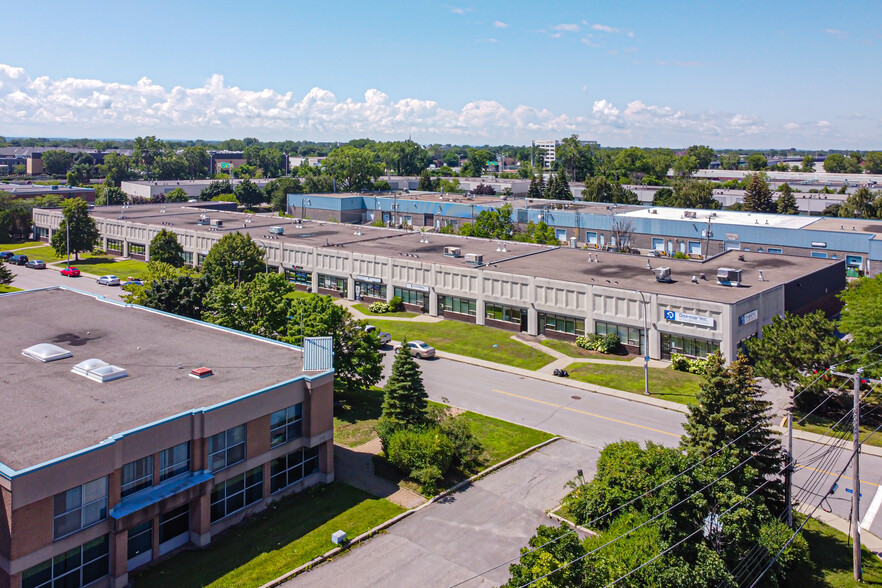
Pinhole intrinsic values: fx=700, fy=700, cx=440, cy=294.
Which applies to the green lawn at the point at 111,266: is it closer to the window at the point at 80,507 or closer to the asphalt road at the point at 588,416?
the asphalt road at the point at 588,416

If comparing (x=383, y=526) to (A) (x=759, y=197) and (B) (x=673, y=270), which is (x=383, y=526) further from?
(A) (x=759, y=197)

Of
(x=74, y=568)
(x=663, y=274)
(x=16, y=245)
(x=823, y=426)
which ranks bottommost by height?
(x=74, y=568)

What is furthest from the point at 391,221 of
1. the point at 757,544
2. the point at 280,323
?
the point at 757,544

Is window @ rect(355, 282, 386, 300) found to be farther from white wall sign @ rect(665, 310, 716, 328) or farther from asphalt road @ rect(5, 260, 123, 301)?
white wall sign @ rect(665, 310, 716, 328)

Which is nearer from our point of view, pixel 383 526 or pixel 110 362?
pixel 383 526

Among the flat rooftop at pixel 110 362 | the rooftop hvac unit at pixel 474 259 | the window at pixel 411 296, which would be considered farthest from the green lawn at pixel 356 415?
the rooftop hvac unit at pixel 474 259

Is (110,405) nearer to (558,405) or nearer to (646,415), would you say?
(558,405)

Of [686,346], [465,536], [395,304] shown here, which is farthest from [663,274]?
[465,536]
